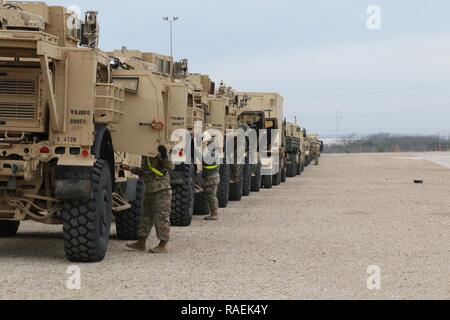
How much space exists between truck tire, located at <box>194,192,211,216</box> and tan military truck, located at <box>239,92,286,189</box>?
26.5ft

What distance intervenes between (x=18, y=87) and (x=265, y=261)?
11.3 feet

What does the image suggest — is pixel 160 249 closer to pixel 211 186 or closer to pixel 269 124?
pixel 211 186

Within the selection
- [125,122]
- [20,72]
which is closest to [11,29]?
[20,72]

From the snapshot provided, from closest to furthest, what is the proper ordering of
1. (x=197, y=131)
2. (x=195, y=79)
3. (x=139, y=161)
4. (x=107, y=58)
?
(x=107, y=58) → (x=139, y=161) → (x=197, y=131) → (x=195, y=79)

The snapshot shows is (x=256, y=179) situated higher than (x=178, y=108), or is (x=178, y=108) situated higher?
(x=178, y=108)

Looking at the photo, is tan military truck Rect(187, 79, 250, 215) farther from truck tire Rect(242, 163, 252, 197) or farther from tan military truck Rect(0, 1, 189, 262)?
tan military truck Rect(0, 1, 189, 262)

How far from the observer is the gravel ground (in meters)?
8.80

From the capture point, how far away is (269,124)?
98.6 feet

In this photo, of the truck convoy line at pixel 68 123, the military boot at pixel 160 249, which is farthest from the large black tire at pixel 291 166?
the military boot at pixel 160 249

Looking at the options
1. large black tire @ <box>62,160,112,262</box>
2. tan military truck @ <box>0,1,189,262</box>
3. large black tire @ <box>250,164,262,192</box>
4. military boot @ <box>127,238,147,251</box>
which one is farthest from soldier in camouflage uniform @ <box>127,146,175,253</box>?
large black tire @ <box>250,164,262,192</box>

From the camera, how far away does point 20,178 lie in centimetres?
1038

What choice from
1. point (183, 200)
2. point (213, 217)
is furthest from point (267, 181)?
point (183, 200)

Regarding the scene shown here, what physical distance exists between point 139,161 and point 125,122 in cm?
102
